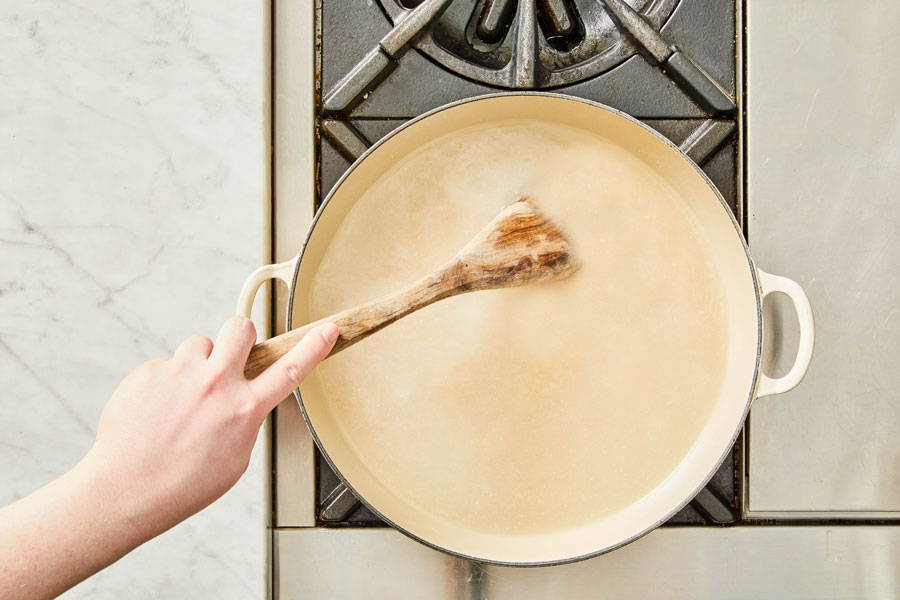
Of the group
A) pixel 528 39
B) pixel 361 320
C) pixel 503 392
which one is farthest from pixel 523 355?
pixel 528 39

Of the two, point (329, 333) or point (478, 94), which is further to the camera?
point (478, 94)

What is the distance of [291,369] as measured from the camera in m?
0.42

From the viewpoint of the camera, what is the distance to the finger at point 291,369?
1.36ft

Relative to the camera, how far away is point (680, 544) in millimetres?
576

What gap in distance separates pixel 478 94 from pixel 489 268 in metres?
0.16

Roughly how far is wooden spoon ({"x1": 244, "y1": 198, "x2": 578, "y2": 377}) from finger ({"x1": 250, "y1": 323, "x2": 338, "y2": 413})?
20 mm

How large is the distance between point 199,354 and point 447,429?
0.77 ft

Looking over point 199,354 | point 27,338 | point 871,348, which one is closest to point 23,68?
point 27,338

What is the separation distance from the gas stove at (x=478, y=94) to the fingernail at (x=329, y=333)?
0.45 feet

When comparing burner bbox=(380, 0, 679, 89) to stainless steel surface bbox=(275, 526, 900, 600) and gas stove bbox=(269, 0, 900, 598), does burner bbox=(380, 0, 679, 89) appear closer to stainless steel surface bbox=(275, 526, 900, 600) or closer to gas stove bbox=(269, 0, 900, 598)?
gas stove bbox=(269, 0, 900, 598)

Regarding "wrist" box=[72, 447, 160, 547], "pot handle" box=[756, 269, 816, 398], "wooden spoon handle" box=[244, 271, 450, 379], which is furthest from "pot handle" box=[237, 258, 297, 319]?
"pot handle" box=[756, 269, 816, 398]

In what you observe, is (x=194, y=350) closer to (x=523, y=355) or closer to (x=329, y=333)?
(x=329, y=333)

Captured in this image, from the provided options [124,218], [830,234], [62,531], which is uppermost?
[124,218]

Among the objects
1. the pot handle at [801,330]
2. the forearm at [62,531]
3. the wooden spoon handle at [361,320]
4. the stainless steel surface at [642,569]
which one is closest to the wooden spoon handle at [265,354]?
the wooden spoon handle at [361,320]
